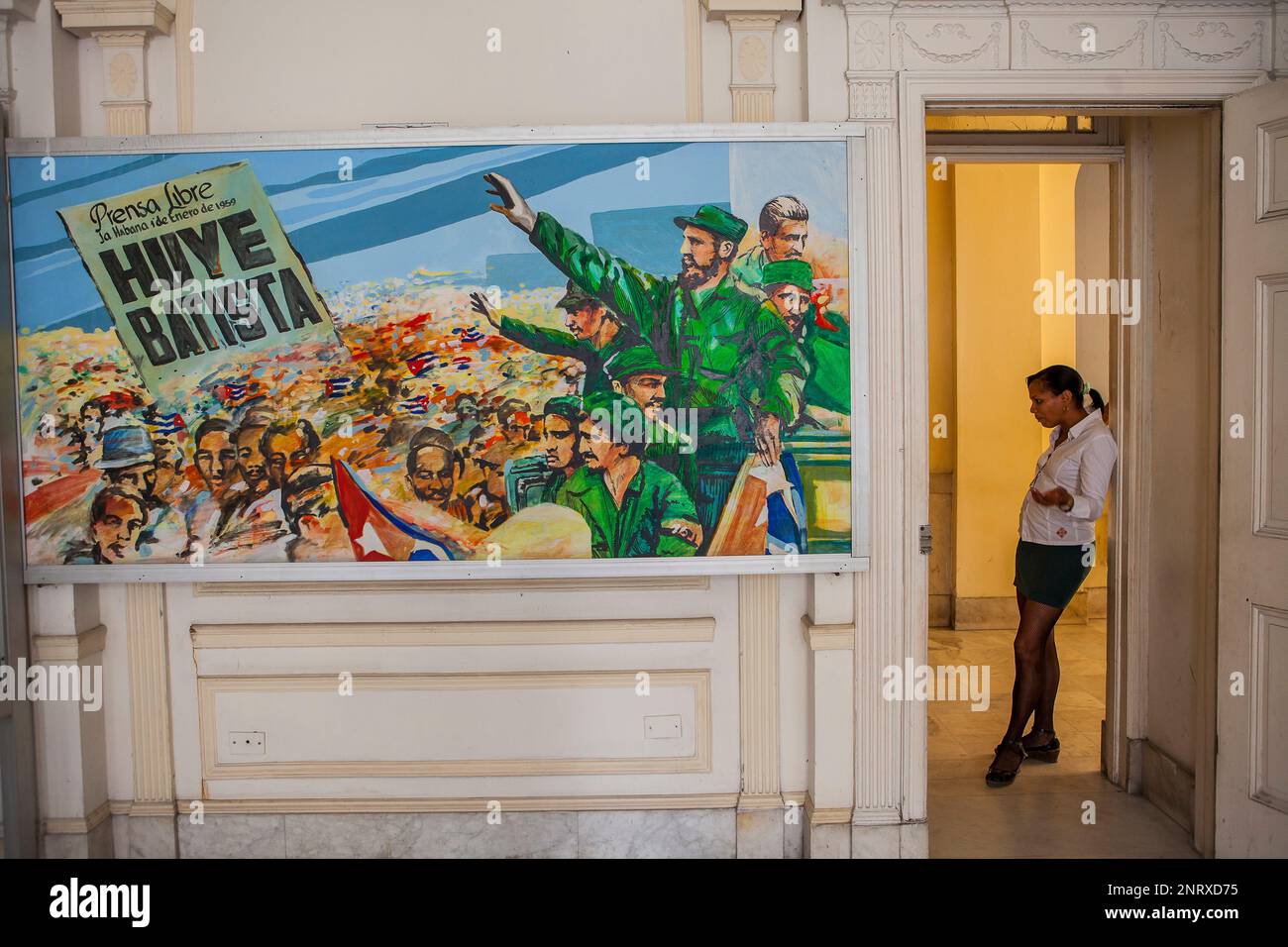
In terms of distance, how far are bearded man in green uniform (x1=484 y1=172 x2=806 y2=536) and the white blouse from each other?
144cm

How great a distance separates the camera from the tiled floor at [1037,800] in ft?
11.1

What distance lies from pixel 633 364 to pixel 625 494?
42 cm

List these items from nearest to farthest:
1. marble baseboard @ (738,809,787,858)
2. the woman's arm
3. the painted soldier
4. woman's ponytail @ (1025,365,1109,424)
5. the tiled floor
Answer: the painted soldier → marble baseboard @ (738,809,787,858) → the tiled floor → the woman's arm → woman's ponytail @ (1025,365,1109,424)

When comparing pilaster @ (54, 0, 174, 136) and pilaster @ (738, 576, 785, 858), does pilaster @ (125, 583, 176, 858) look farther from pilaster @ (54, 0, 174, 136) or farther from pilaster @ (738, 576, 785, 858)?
pilaster @ (738, 576, 785, 858)

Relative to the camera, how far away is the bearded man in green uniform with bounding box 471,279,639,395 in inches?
116

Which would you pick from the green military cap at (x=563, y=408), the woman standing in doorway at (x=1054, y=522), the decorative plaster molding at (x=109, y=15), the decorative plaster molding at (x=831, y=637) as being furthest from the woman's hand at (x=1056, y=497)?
the decorative plaster molding at (x=109, y=15)

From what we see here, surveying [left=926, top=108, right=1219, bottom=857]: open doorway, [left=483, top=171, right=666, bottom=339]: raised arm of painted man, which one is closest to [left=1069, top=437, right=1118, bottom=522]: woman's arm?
[left=926, top=108, right=1219, bottom=857]: open doorway

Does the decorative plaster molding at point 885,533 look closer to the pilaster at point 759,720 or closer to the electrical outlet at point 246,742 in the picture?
the pilaster at point 759,720

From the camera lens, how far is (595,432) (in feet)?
9.75

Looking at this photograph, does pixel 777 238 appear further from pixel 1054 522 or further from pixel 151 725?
pixel 151 725

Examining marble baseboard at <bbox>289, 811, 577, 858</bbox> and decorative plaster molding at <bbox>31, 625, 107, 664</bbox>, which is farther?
marble baseboard at <bbox>289, 811, 577, 858</bbox>

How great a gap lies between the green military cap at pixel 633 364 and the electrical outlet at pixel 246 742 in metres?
A: 1.75

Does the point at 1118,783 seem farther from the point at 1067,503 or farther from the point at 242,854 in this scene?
the point at 242,854

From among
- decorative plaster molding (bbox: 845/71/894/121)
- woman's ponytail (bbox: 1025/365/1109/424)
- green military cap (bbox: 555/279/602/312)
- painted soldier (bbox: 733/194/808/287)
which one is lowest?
woman's ponytail (bbox: 1025/365/1109/424)
